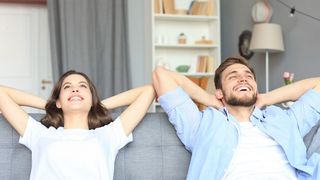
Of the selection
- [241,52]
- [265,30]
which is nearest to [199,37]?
[241,52]

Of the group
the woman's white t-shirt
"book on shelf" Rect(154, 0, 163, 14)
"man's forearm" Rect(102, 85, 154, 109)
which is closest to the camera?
the woman's white t-shirt

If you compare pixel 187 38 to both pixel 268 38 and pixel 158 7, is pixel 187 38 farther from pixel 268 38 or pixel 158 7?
pixel 268 38

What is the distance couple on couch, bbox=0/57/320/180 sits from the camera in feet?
5.56

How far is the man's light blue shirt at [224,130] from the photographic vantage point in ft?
5.66

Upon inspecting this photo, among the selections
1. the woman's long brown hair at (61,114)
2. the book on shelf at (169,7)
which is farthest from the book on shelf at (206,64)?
the woman's long brown hair at (61,114)

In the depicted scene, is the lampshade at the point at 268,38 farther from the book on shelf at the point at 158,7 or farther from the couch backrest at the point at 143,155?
the couch backrest at the point at 143,155

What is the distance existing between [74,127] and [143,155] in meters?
0.30

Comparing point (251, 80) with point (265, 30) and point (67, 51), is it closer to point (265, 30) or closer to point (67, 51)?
point (265, 30)

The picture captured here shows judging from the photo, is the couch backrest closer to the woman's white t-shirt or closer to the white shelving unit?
the woman's white t-shirt

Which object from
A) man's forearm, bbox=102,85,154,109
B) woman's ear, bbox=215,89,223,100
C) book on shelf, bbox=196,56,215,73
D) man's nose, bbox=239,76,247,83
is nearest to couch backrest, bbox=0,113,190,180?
man's forearm, bbox=102,85,154,109

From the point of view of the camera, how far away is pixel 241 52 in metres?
4.44

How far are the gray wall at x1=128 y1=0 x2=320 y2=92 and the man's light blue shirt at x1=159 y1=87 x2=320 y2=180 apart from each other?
1.71 meters

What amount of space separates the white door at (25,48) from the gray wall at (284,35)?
93 cm

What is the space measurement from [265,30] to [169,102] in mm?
2041
